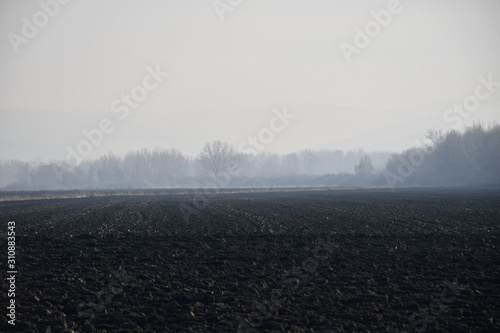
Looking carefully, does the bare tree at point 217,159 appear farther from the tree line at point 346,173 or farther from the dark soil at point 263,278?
the dark soil at point 263,278

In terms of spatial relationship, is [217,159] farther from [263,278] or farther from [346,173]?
[263,278]

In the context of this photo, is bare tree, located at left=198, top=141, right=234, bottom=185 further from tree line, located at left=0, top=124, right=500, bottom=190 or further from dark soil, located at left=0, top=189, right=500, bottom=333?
dark soil, located at left=0, top=189, right=500, bottom=333

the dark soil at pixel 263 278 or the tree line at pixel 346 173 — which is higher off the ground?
the tree line at pixel 346 173

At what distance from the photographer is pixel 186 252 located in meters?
17.9

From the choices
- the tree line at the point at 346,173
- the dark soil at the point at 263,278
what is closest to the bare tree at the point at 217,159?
the tree line at the point at 346,173

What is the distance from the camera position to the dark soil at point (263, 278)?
9.96 m

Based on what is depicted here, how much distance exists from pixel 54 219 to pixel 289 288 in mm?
22816

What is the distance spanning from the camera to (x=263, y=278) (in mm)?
13562

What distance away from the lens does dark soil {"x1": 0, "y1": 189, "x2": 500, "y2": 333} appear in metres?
9.96

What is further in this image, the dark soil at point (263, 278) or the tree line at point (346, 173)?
the tree line at point (346, 173)

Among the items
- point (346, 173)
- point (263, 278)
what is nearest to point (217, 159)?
point (346, 173)

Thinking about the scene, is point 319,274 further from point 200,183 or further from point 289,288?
point 200,183

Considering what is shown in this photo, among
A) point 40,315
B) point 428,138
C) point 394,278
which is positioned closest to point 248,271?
point 394,278

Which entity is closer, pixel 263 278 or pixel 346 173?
pixel 263 278
